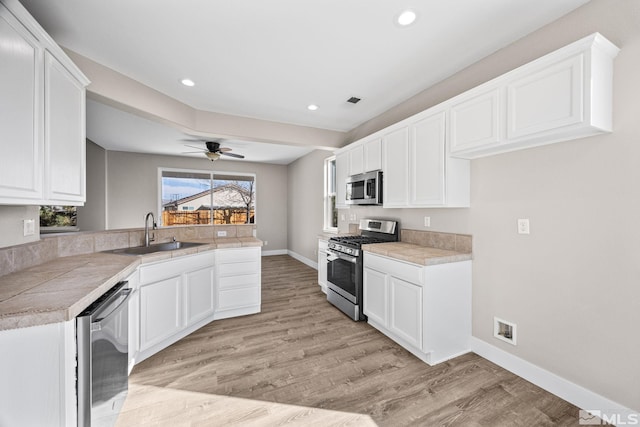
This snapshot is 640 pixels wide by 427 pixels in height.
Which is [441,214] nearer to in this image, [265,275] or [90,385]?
[90,385]

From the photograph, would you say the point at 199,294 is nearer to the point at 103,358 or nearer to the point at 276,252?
the point at 103,358

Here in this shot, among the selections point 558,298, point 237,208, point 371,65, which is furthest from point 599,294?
point 237,208

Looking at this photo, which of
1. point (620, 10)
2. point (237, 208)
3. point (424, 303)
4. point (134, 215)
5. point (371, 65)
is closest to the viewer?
point (620, 10)

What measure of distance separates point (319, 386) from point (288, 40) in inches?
111

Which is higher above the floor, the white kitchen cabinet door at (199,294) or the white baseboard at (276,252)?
the white kitchen cabinet door at (199,294)

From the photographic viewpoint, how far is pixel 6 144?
129 cm

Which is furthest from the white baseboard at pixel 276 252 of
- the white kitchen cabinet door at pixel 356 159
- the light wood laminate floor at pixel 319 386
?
the light wood laminate floor at pixel 319 386

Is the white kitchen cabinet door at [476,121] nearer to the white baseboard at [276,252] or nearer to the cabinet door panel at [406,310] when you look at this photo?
the cabinet door panel at [406,310]

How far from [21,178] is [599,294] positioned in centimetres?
358

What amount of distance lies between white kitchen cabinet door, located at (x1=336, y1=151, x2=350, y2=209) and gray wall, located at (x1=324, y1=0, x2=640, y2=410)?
6.33 ft

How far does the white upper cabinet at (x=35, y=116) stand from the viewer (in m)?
1.29

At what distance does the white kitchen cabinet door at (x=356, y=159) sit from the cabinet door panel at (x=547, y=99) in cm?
196

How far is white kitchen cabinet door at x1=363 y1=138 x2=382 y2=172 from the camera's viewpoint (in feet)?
10.8

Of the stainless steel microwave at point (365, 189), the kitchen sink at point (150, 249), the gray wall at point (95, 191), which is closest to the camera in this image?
the kitchen sink at point (150, 249)
